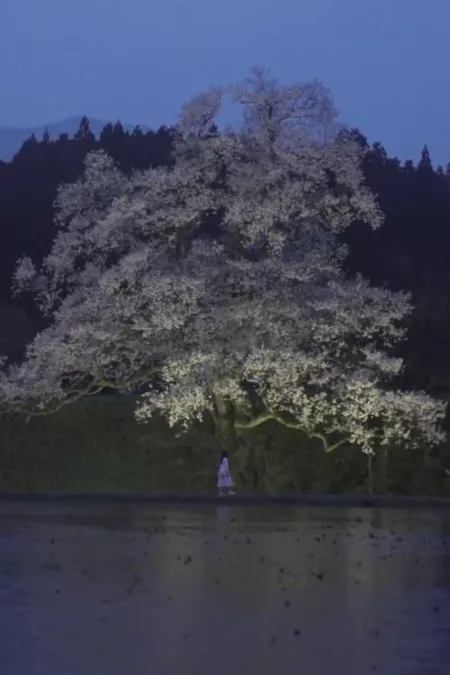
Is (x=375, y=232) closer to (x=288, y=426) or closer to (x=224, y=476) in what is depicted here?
(x=288, y=426)

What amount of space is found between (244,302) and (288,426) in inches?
129

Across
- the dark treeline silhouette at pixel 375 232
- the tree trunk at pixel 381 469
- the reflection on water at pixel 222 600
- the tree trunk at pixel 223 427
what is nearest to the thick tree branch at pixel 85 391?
the tree trunk at pixel 223 427

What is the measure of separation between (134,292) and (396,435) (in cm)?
729

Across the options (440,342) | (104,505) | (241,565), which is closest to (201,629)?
(241,565)

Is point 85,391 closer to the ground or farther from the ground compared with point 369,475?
farther from the ground

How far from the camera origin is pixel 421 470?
34.6 metres

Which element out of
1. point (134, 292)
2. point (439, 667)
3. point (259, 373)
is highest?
point (134, 292)

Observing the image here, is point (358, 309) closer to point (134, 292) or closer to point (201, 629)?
point (134, 292)

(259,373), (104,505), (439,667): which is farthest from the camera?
(259,373)

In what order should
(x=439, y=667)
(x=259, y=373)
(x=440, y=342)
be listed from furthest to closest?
(x=440, y=342)
(x=259, y=373)
(x=439, y=667)

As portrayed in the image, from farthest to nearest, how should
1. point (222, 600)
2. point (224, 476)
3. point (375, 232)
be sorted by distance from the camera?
point (375, 232)
point (224, 476)
point (222, 600)

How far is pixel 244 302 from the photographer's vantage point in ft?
111

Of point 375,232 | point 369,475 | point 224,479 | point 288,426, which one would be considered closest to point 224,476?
point 224,479

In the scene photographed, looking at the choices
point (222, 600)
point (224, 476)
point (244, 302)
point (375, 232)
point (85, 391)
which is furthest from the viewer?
point (375, 232)
